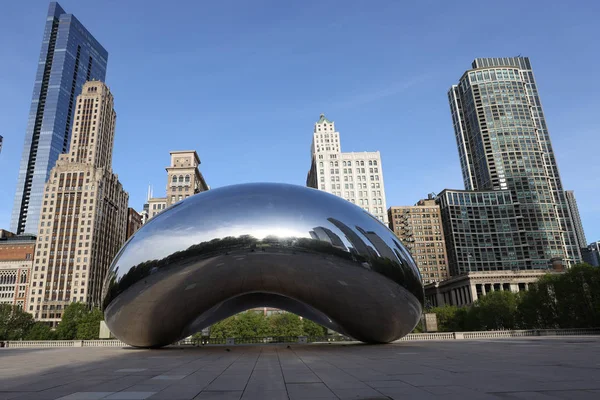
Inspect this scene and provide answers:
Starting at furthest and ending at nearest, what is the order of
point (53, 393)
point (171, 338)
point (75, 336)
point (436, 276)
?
point (436, 276), point (75, 336), point (171, 338), point (53, 393)

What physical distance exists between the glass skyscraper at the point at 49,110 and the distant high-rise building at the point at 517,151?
577 ft

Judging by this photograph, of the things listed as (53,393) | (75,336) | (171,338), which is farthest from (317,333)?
(53,393)

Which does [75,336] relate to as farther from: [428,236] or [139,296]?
[428,236]

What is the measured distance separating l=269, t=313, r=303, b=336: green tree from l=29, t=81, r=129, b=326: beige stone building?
5630 cm

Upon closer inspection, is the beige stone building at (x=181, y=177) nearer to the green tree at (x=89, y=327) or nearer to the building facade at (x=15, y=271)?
the building facade at (x=15, y=271)

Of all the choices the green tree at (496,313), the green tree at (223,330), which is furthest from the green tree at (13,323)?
the green tree at (496,313)

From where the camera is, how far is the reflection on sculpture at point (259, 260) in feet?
35.0

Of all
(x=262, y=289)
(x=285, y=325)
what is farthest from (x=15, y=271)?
(x=262, y=289)

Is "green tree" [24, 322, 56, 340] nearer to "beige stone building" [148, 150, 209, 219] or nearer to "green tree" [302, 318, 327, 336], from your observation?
"green tree" [302, 318, 327, 336]

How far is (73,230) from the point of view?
115688mm

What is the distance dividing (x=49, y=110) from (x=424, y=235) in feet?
553

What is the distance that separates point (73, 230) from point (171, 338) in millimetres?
118271

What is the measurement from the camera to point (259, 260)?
1084 centimetres

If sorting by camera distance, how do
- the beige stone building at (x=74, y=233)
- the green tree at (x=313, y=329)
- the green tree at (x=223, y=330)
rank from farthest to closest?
1. the beige stone building at (x=74, y=233)
2. the green tree at (x=313, y=329)
3. the green tree at (x=223, y=330)
